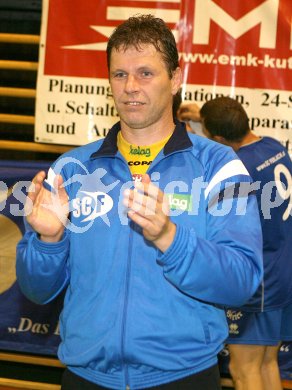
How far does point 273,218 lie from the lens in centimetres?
295

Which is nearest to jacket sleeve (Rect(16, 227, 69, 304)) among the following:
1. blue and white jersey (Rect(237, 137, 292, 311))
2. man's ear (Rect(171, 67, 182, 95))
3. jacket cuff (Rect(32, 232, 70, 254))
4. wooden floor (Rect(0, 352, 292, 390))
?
jacket cuff (Rect(32, 232, 70, 254))

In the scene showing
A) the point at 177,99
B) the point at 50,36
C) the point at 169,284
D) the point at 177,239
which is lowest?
the point at 169,284

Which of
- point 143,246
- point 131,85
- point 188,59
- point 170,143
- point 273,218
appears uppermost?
point 188,59

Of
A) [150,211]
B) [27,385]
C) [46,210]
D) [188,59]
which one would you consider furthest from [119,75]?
[27,385]

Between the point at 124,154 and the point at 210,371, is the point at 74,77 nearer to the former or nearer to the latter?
the point at 124,154

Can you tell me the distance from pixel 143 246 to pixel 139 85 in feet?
1.31

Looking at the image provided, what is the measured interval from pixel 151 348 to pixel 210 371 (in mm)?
167

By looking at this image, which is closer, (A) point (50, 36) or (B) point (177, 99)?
(B) point (177, 99)

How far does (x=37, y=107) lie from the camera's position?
376 centimetres

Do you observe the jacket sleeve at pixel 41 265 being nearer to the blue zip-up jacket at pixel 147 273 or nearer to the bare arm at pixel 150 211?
Result: the blue zip-up jacket at pixel 147 273

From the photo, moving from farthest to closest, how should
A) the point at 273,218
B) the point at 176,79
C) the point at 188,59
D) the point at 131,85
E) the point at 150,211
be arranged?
the point at 188,59 < the point at 273,218 < the point at 176,79 < the point at 131,85 < the point at 150,211

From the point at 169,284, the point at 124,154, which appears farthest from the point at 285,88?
the point at 169,284

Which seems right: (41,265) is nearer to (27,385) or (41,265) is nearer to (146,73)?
(146,73)

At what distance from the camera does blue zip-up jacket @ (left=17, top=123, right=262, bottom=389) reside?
1455mm
